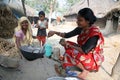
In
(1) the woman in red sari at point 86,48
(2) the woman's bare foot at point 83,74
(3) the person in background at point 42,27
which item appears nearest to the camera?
(1) the woman in red sari at point 86,48

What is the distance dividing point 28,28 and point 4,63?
1145 mm

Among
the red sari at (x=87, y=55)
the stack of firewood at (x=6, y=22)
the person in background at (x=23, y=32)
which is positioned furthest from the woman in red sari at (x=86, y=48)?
the stack of firewood at (x=6, y=22)

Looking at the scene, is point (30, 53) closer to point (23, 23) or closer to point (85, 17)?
point (23, 23)

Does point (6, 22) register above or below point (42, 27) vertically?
above

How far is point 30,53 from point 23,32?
33.1 inches

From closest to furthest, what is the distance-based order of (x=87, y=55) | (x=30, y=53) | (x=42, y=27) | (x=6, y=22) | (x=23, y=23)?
1. (x=87, y=55)
2. (x=30, y=53)
3. (x=23, y=23)
4. (x=42, y=27)
5. (x=6, y=22)

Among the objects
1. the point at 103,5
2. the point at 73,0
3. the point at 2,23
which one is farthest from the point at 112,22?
the point at 73,0

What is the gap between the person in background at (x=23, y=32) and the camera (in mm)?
5715

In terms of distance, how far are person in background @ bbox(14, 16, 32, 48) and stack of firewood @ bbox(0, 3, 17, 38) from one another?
1.71 meters

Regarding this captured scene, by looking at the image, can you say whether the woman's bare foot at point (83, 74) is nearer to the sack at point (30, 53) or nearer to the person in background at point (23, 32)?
the sack at point (30, 53)

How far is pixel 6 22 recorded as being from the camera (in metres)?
7.75

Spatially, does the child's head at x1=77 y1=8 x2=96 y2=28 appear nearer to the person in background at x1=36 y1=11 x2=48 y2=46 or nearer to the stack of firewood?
the person in background at x1=36 y1=11 x2=48 y2=46

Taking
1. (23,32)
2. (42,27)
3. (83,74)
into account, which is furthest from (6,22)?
(83,74)

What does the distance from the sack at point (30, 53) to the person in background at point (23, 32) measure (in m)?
0.33
